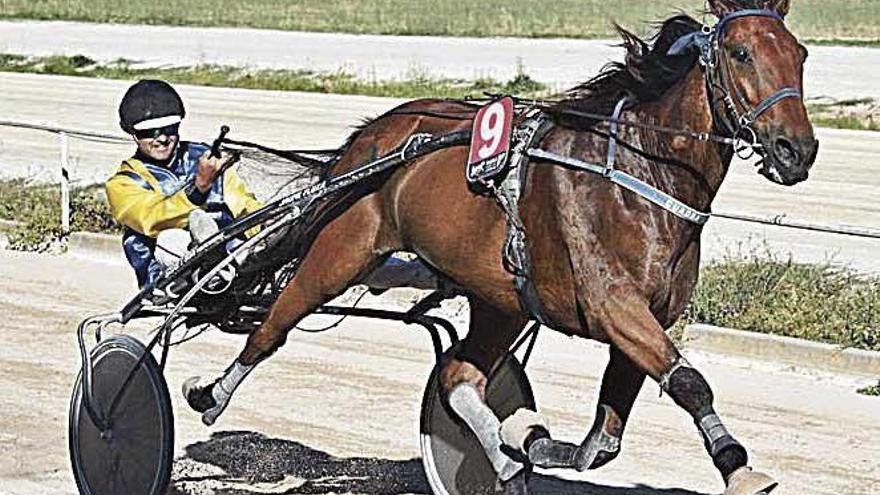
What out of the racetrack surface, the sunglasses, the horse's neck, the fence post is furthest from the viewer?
the fence post

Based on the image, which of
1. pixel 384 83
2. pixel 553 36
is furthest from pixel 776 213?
pixel 553 36

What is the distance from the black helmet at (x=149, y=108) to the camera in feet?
20.6

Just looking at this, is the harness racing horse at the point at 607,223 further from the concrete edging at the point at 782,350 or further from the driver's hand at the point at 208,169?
the concrete edging at the point at 782,350

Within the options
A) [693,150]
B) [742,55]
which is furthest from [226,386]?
[742,55]

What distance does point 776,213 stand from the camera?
1367 cm

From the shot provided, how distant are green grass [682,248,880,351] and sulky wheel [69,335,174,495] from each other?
150 inches

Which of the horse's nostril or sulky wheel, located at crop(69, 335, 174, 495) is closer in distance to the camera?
the horse's nostril

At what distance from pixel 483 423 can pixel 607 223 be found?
0.97m

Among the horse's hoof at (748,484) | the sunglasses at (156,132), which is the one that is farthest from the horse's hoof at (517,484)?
the sunglasses at (156,132)

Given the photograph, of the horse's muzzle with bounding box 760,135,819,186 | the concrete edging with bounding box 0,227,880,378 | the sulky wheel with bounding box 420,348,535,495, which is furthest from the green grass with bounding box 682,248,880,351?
the horse's muzzle with bounding box 760,135,819,186

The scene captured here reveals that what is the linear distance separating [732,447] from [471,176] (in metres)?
1.27

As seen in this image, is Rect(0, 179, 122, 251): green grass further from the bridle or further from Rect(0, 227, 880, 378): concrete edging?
the bridle

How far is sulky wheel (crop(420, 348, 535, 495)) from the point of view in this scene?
630 cm

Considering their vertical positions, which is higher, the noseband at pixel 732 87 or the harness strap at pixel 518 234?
the noseband at pixel 732 87
